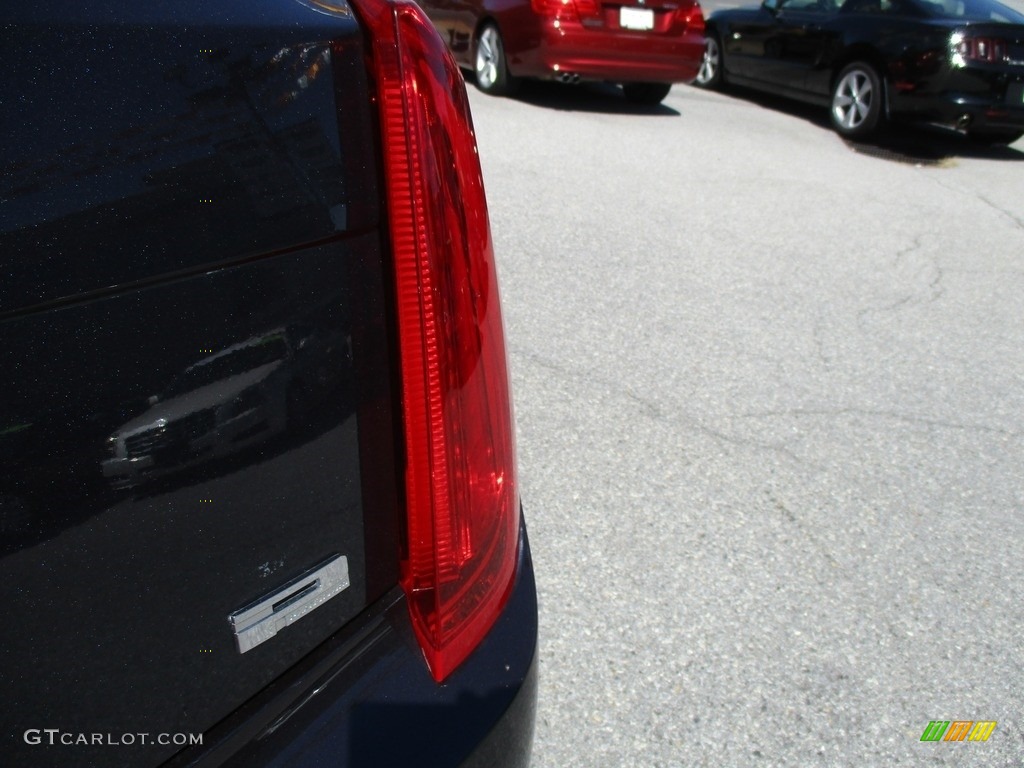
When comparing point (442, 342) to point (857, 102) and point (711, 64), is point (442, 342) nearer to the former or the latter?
point (857, 102)

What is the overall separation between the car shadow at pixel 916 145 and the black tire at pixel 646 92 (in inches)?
60.2

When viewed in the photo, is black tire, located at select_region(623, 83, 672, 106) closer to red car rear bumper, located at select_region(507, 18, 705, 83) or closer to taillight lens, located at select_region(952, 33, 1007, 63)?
red car rear bumper, located at select_region(507, 18, 705, 83)

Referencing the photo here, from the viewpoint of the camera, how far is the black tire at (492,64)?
30.0 feet

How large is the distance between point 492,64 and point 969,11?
4.31 meters

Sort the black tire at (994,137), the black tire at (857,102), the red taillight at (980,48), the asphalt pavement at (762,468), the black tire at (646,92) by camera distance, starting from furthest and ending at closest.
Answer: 1. the black tire at (646,92)
2. the black tire at (994,137)
3. the black tire at (857,102)
4. the red taillight at (980,48)
5. the asphalt pavement at (762,468)

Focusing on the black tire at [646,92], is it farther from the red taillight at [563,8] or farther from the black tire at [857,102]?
the black tire at [857,102]

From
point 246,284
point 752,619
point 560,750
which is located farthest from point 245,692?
point 752,619

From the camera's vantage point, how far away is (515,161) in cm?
690

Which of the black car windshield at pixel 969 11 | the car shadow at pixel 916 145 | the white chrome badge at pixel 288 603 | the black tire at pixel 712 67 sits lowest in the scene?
the car shadow at pixel 916 145

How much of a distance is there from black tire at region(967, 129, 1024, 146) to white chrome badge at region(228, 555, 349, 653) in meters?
9.34

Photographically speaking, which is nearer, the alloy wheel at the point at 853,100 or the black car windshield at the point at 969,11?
the black car windshield at the point at 969,11

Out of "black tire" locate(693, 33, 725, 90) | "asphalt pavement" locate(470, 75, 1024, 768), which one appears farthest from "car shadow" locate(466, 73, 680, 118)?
"asphalt pavement" locate(470, 75, 1024, 768)

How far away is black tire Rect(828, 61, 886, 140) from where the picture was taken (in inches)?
357

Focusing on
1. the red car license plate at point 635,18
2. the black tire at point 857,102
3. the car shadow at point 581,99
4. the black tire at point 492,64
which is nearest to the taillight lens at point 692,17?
the red car license plate at point 635,18
